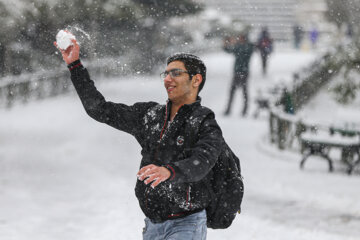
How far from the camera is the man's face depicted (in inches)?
102

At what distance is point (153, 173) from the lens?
6.95 feet

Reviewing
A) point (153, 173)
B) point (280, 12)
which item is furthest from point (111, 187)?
point (280, 12)

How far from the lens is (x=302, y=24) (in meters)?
38.3

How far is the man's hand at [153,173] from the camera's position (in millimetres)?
2102

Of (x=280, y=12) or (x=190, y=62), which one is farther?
(x=280, y=12)

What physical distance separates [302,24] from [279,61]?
12772mm

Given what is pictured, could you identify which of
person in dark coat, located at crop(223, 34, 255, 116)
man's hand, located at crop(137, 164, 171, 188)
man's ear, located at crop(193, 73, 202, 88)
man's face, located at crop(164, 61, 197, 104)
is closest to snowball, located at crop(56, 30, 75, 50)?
man's face, located at crop(164, 61, 197, 104)

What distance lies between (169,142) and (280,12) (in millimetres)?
41875

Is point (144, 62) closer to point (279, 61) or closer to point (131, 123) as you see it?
point (279, 61)

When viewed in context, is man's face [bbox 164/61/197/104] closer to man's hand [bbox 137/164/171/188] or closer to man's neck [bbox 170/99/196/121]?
man's neck [bbox 170/99/196/121]

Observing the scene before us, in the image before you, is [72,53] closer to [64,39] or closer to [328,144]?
[64,39]

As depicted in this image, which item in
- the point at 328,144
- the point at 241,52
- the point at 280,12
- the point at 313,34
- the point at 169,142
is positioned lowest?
the point at 169,142

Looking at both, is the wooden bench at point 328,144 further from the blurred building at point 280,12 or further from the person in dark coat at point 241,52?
the blurred building at point 280,12

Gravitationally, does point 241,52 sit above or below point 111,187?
above
